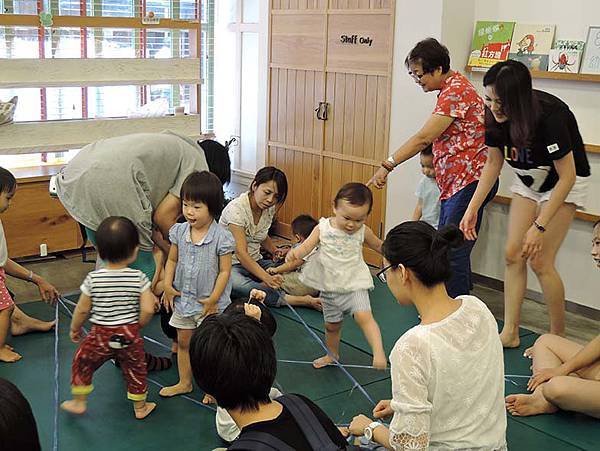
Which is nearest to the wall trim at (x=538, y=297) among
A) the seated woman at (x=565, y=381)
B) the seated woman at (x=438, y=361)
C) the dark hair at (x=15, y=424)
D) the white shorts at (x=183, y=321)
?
the seated woman at (x=565, y=381)

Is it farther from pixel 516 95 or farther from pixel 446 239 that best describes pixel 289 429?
pixel 516 95

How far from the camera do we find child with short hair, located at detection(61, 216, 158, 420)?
3.05 m

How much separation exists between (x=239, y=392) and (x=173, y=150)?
1874mm

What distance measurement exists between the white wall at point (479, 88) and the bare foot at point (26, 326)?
2.28 meters

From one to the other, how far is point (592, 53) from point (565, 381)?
1890 mm

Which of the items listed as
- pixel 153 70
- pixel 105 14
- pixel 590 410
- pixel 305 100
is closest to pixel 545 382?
pixel 590 410

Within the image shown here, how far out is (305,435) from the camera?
1.75 m

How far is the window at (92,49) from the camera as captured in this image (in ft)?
18.5

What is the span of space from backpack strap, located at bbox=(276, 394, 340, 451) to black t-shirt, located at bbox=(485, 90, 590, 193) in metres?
2.12

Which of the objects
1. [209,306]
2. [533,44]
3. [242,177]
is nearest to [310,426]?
[209,306]

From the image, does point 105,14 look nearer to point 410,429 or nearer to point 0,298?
point 0,298

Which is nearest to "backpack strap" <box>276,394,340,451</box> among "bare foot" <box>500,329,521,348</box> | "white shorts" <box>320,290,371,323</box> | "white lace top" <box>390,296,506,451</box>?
"white lace top" <box>390,296,506,451</box>

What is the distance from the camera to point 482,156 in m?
4.11

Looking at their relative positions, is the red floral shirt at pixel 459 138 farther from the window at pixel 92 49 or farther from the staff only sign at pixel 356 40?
the window at pixel 92 49
